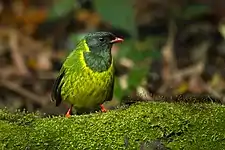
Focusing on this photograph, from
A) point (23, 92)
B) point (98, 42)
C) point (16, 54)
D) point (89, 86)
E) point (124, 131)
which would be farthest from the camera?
point (16, 54)

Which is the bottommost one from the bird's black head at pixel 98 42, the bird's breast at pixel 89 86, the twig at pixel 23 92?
the twig at pixel 23 92

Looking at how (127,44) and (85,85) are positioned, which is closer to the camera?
(85,85)

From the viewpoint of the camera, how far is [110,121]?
10.7 ft

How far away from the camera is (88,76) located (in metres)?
3.82

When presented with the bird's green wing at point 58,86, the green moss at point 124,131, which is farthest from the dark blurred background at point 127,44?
the green moss at point 124,131

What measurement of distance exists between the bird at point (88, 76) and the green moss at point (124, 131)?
1.45ft

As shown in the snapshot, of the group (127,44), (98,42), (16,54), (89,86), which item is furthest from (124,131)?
(16,54)

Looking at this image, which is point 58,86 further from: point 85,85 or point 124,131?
point 124,131

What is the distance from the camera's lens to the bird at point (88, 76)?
3809 millimetres

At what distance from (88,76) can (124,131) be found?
70 centimetres

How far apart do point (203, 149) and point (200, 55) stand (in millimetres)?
5477

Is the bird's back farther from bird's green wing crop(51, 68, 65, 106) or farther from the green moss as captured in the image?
the green moss

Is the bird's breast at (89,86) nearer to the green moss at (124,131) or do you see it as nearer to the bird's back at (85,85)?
the bird's back at (85,85)

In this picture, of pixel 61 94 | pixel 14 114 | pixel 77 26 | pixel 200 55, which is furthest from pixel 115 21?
pixel 14 114
